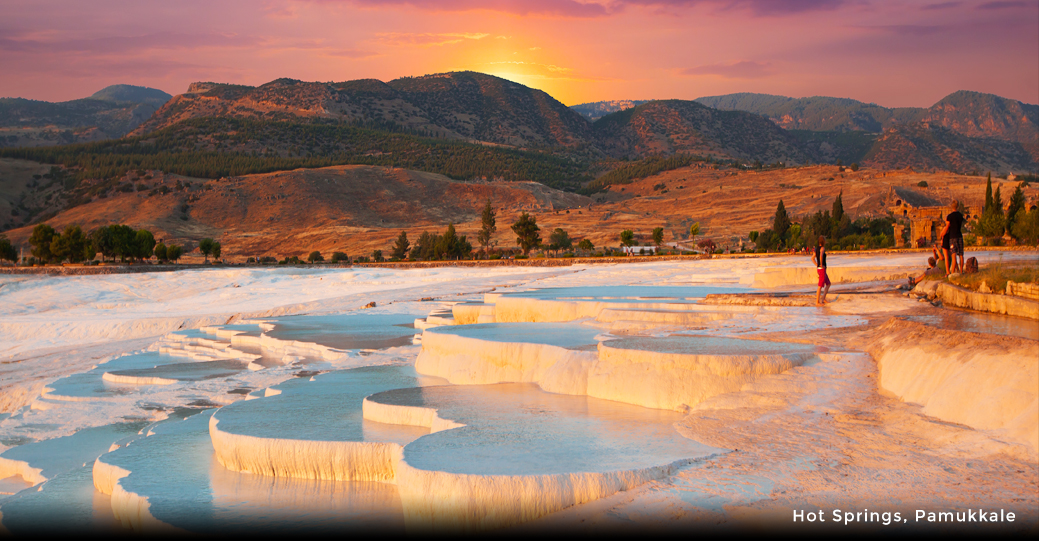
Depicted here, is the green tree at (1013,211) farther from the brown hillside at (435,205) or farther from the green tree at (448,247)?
the green tree at (448,247)

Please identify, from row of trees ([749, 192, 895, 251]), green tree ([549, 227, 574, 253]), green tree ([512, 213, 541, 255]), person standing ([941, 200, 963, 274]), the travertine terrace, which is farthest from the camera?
green tree ([549, 227, 574, 253])

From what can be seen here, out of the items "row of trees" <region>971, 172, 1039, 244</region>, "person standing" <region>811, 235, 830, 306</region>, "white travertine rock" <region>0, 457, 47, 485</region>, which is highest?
"row of trees" <region>971, 172, 1039, 244</region>

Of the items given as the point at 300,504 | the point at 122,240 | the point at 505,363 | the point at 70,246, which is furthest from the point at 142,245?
the point at 300,504

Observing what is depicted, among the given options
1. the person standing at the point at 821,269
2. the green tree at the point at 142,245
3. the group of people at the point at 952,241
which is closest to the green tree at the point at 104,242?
the green tree at the point at 142,245

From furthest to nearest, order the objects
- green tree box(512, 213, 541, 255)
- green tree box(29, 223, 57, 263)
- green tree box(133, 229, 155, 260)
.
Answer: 1. green tree box(133, 229, 155, 260)
2. green tree box(29, 223, 57, 263)
3. green tree box(512, 213, 541, 255)

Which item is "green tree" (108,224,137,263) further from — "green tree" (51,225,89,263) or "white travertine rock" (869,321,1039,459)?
"white travertine rock" (869,321,1039,459)

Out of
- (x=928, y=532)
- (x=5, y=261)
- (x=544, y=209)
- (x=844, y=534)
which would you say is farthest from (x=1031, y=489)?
(x=544, y=209)

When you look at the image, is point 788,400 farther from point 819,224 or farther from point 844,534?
point 819,224

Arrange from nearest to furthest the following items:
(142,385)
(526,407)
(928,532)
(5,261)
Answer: (928,532)
(526,407)
(142,385)
(5,261)

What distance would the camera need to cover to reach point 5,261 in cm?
6706

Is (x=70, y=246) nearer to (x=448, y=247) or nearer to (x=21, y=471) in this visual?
(x=448, y=247)

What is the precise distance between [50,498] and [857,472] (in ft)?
24.6

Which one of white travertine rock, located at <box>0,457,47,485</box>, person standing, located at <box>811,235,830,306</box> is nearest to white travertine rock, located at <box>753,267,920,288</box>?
person standing, located at <box>811,235,830,306</box>

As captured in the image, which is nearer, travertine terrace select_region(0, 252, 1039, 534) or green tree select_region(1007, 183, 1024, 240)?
A: travertine terrace select_region(0, 252, 1039, 534)
